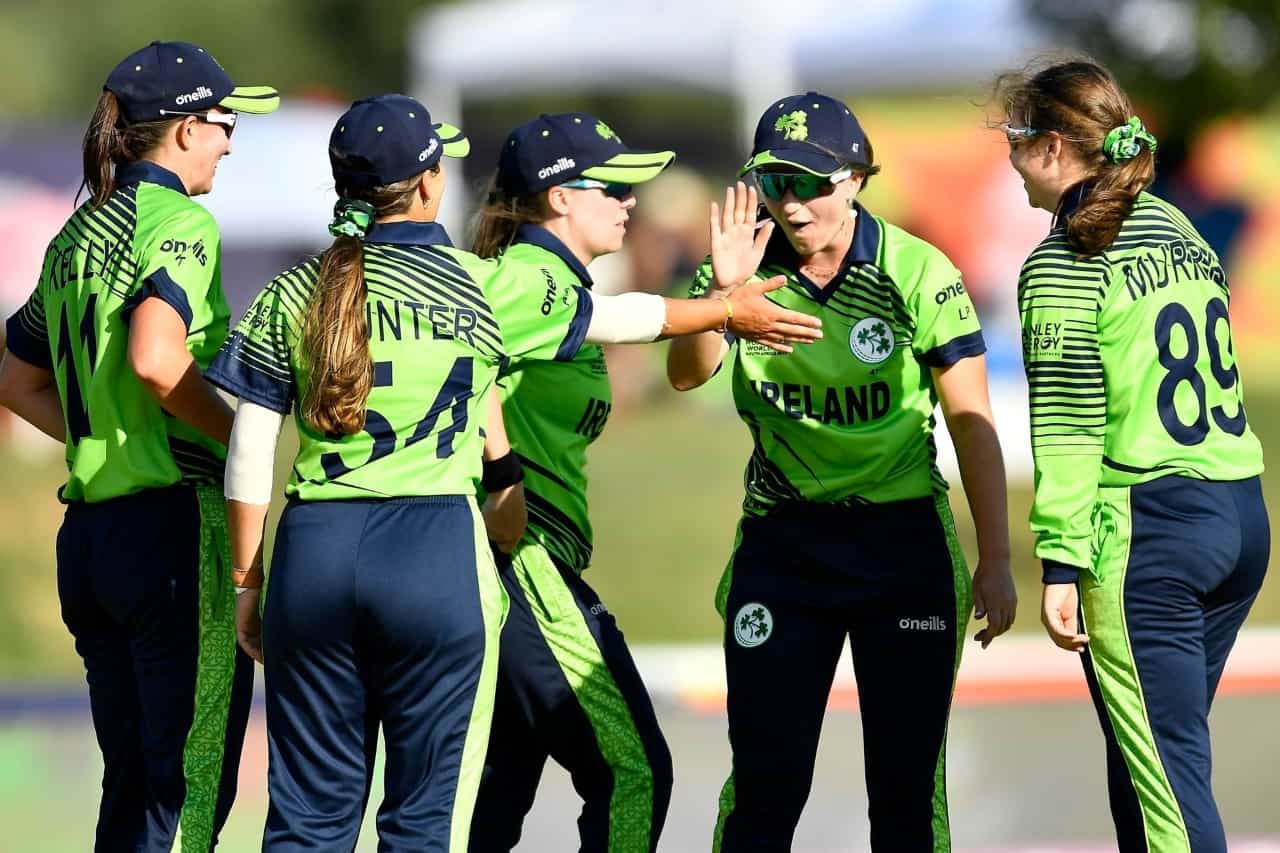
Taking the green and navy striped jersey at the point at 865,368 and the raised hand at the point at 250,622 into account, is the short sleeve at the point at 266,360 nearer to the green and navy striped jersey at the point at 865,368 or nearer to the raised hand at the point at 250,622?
the raised hand at the point at 250,622

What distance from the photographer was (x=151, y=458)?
13.8 ft

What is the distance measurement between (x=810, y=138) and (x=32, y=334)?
6.61ft

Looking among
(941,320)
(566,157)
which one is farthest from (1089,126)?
(566,157)

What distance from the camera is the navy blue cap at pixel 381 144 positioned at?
12.5ft

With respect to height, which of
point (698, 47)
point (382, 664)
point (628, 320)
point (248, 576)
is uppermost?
point (698, 47)

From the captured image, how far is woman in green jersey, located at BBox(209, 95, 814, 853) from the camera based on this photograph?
371 centimetres

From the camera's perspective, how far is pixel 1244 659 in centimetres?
855

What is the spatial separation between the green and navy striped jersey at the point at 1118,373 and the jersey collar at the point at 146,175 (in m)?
2.05

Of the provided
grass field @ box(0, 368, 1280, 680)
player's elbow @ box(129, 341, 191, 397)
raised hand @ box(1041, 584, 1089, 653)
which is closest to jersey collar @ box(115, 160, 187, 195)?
player's elbow @ box(129, 341, 191, 397)

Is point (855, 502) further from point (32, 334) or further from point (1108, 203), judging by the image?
point (32, 334)

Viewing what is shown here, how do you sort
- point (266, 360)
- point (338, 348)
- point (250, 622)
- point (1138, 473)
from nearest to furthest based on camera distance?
point (338, 348), point (266, 360), point (1138, 473), point (250, 622)

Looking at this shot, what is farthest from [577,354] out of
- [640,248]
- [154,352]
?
[640,248]

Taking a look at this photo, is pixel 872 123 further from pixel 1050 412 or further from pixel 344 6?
pixel 344 6

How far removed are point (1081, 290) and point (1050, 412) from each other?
0.90ft
